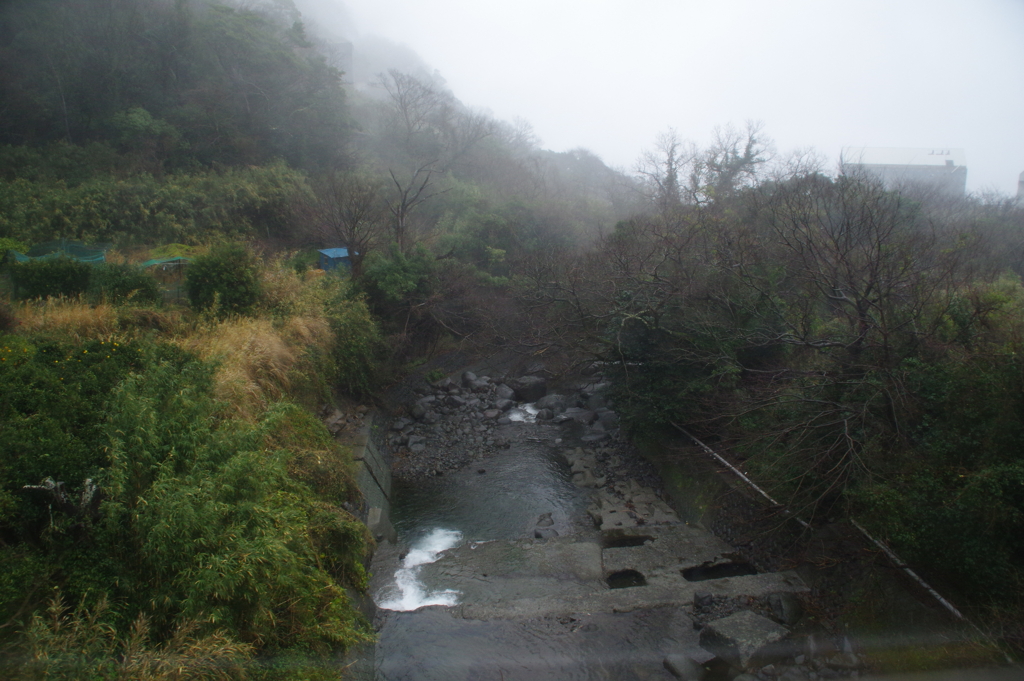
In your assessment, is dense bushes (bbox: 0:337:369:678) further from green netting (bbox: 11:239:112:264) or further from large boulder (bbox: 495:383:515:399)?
large boulder (bbox: 495:383:515:399)

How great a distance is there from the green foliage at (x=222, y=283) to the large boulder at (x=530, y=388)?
7.70 metres

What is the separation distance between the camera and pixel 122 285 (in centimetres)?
1011

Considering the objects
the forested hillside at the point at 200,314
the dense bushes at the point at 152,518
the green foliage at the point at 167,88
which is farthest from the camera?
the green foliage at the point at 167,88

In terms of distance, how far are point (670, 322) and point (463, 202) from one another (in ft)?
58.2

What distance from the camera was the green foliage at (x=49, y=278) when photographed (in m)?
9.56

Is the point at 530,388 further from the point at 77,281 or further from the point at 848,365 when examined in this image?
the point at 77,281

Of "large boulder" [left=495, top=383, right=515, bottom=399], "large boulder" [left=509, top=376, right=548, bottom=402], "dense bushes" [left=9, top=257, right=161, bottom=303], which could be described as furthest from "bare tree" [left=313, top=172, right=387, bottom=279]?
"dense bushes" [left=9, top=257, right=161, bottom=303]

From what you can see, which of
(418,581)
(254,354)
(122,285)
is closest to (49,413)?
(254,354)

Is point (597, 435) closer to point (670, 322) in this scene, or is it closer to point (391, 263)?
point (670, 322)

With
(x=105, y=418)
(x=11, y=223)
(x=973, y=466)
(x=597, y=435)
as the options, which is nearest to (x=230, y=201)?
(x=11, y=223)

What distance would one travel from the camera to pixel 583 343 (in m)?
13.6

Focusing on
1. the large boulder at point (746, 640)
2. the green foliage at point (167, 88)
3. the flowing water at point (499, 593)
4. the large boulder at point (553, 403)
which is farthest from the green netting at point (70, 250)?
A: the large boulder at point (746, 640)

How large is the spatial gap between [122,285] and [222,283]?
163cm

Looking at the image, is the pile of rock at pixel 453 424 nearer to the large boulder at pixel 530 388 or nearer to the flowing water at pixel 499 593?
the large boulder at pixel 530 388
